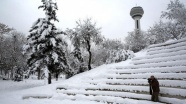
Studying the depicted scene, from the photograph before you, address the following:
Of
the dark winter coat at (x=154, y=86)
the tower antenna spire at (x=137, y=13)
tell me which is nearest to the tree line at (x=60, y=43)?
the dark winter coat at (x=154, y=86)

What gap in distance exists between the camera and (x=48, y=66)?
752 inches

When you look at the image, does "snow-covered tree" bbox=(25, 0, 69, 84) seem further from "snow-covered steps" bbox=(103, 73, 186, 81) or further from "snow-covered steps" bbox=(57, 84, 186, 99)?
"snow-covered steps" bbox=(103, 73, 186, 81)

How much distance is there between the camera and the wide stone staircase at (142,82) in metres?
8.65

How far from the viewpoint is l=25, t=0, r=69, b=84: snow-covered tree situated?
18.5m

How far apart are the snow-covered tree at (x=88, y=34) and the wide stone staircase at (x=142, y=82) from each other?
43.3 feet

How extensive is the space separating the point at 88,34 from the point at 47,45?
9.42 m

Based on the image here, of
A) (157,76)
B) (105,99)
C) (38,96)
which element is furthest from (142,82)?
(38,96)

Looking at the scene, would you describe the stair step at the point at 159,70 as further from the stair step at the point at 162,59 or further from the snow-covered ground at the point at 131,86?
the stair step at the point at 162,59

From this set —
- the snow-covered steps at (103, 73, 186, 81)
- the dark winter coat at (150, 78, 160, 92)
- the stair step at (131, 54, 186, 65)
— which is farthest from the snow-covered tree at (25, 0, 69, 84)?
the dark winter coat at (150, 78, 160, 92)

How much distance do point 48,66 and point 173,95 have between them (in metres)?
14.5

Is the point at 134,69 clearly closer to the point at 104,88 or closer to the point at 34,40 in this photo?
the point at 104,88

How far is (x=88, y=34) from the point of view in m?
26.9

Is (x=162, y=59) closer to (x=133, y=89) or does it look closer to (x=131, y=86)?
(x=131, y=86)

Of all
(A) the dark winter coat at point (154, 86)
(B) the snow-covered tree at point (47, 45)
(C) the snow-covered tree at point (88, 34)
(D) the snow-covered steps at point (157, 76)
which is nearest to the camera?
(A) the dark winter coat at point (154, 86)
